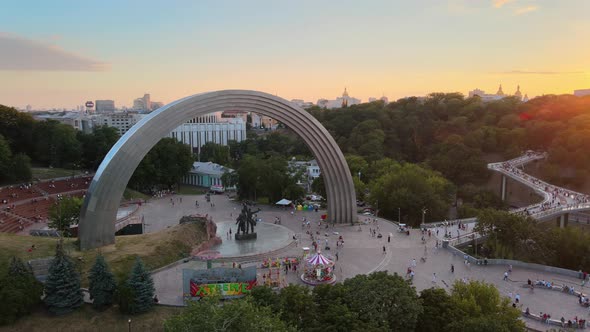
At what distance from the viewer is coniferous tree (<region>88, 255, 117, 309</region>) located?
66.2 feet

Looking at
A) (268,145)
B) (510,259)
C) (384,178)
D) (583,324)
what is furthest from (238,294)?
(268,145)

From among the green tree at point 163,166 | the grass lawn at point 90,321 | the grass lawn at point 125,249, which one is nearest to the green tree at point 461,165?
the green tree at point 163,166

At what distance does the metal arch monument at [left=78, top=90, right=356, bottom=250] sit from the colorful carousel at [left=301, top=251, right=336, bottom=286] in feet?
44.3

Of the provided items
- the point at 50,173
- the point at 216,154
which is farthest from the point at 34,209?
the point at 216,154

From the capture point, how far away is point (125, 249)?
26.6 meters

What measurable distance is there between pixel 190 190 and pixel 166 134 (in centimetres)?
3664

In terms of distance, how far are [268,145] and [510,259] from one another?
2741 inches

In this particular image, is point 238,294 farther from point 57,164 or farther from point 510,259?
point 57,164

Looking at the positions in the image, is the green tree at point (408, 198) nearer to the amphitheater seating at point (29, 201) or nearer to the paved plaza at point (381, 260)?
the paved plaza at point (381, 260)

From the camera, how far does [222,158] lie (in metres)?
83.6

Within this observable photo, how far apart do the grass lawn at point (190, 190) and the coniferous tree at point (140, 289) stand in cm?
4251

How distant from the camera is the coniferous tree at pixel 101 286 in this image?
2017 cm

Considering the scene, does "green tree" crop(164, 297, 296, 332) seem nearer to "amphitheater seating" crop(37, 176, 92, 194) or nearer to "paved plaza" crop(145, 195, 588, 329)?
"paved plaza" crop(145, 195, 588, 329)

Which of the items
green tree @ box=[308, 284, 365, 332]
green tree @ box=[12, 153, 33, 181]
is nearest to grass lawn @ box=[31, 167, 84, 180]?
green tree @ box=[12, 153, 33, 181]
